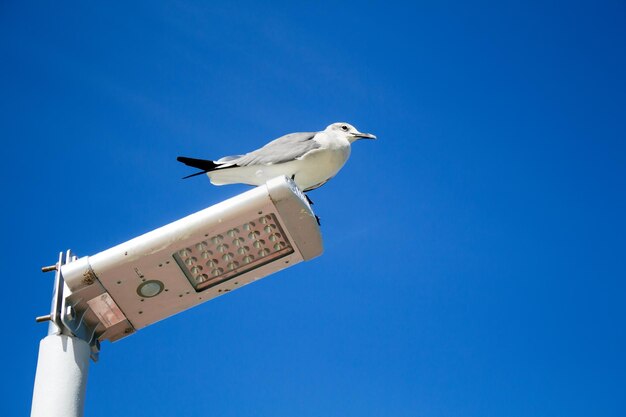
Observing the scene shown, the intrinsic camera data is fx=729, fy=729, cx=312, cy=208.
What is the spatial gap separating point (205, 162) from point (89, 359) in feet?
4.99

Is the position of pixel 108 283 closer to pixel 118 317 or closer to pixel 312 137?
pixel 118 317

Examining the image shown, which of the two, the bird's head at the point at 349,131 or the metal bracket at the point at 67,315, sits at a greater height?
the bird's head at the point at 349,131

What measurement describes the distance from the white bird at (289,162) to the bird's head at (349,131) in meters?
0.40

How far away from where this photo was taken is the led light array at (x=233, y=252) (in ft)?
9.14

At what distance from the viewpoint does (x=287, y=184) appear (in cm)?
277

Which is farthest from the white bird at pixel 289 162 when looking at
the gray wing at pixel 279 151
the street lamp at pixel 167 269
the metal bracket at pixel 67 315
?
the metal bracket at pixel 67 315

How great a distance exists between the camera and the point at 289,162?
12.5 ft

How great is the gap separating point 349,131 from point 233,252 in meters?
2.00

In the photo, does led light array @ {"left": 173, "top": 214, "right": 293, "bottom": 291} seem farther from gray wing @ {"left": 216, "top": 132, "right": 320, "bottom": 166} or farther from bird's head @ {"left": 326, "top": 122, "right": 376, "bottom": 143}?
bird's head @ {"left": 326, "top": 122, "right": 376, "bottom": 143}

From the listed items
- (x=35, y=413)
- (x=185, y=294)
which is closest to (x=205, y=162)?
(x=185, y=294)

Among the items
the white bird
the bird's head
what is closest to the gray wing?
the white bird

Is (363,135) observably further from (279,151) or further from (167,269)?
(167,269)

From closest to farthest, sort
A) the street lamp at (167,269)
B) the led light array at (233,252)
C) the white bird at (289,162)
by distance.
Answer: the street lamp at (167,269)
the led light array at (233,252)
the white bird at (289,162)

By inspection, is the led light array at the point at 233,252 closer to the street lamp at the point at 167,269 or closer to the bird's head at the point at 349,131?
the street lamp at the point at 167,269
